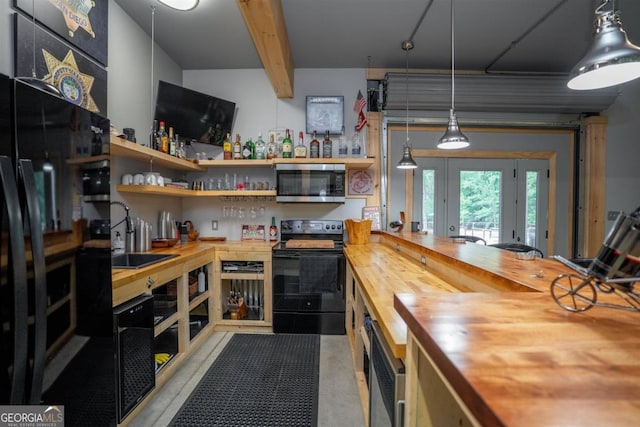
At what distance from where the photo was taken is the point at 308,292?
2912 mm

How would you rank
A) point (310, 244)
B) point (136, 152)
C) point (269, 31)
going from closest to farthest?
point (269, 31) → point (136, 152) → point (310, 244)

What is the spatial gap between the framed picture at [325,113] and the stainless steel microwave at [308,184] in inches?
26.6

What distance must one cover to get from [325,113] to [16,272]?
3211 mm

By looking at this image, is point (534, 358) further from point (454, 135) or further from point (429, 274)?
point (454, 135)

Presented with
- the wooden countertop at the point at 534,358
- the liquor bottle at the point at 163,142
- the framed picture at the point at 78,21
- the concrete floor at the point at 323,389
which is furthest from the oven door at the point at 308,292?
the framed picture at the point at 78,21

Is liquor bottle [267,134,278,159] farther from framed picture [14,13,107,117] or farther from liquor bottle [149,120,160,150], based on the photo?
framed picture [14,13,107,117]

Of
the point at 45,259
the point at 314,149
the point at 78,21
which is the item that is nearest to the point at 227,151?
the point at 314,149

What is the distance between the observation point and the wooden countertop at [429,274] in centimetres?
108

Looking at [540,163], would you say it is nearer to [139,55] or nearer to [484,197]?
[484,197]

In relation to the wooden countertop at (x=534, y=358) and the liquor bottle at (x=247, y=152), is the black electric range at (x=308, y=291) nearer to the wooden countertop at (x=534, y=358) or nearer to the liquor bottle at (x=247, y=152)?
the liquor bottle at (x=247, y=152)

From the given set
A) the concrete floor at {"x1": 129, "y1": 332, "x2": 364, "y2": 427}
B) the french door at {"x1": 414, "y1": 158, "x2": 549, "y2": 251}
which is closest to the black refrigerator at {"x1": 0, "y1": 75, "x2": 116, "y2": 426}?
the concrete floor at {"x1": 129, "y1": 332, "x2": 364, "y2": 427}

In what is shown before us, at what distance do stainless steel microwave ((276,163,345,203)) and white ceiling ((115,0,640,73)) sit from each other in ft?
4.43

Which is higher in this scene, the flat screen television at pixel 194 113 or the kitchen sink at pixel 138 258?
the flat screen television at pixel 194 113

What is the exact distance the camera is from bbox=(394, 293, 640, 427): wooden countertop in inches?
15.7
